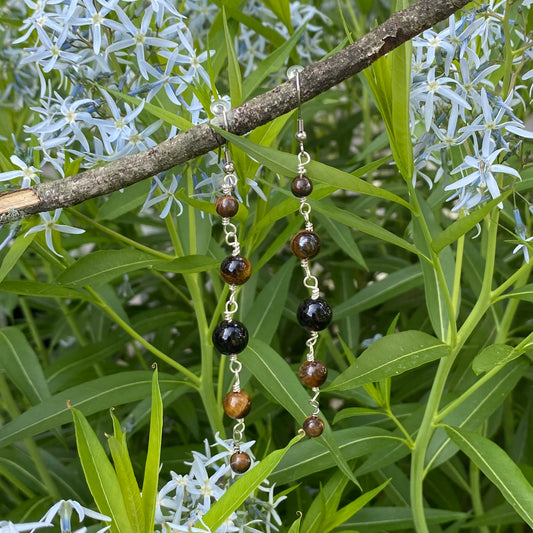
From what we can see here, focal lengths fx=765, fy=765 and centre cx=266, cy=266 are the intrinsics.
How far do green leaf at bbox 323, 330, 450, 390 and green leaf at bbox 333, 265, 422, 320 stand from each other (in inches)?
10.0

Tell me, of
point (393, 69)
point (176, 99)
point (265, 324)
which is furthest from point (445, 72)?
point (265, 324)

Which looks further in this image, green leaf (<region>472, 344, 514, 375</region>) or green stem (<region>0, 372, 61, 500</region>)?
green stem (<region>0, 372, 61, 500</region>)

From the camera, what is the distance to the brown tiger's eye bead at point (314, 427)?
0.54m

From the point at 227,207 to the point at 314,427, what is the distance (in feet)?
0.54

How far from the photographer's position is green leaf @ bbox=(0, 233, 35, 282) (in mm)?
561

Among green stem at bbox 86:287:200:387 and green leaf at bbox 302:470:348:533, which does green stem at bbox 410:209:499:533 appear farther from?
green stem at bbox 86:287:200:387

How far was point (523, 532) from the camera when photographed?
917mm

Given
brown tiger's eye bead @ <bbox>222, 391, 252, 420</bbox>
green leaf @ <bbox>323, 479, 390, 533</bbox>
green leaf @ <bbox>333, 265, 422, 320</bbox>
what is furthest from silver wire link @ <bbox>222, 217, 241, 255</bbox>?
green leaf @ <bbox>333, 265, 422, 320</bbox>

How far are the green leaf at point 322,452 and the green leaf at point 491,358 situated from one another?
0.12 metres

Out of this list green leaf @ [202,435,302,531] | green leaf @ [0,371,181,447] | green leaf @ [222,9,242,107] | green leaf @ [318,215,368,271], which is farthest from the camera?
green leaf @ [318,215,368,271]

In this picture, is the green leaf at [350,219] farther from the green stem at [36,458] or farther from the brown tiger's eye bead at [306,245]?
the green stem at [36,458]

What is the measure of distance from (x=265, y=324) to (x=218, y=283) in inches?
2.5

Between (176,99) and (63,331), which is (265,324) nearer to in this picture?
(176,99)

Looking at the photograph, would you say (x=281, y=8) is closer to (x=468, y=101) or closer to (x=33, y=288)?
(x=468, y=101)
